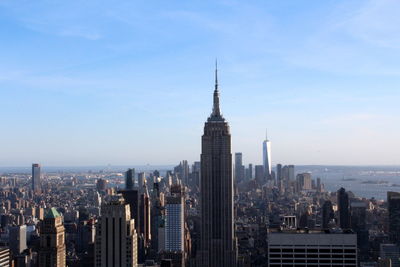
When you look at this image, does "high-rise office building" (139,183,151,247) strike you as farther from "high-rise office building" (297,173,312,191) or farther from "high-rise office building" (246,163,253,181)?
"high-rise office building" (246,163,253,181)

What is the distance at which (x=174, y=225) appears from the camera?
50.8 metres

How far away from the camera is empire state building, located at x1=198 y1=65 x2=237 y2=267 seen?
42.9 m

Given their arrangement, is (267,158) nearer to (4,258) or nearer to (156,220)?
(156,220)

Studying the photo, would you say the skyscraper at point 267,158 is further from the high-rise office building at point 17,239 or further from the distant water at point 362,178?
the high-rise office building at point 17,239

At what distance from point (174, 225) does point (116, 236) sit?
28484 millimetres

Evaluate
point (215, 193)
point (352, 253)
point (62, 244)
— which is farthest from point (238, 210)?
point (352, 253)

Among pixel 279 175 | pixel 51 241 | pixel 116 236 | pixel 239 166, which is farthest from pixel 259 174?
pixel 116 236

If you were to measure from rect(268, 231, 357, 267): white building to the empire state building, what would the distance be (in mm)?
21352

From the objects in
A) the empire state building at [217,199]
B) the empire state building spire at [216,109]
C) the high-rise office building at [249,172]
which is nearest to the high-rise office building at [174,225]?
the empire state building at [217,199]

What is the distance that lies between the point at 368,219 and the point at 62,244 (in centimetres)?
3385

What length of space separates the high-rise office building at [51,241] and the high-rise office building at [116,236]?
8.90m

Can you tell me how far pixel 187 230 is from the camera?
53656 millimetres

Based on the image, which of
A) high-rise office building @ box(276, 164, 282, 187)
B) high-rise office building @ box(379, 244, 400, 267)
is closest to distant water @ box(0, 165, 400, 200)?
high-rise office building @ box(276, 164, 282, 187)

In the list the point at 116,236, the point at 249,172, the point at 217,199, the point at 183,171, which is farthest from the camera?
the point at 249,172
